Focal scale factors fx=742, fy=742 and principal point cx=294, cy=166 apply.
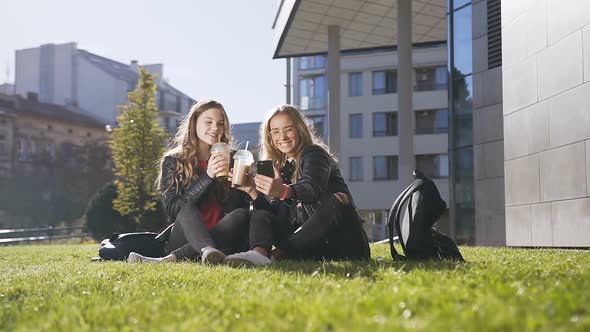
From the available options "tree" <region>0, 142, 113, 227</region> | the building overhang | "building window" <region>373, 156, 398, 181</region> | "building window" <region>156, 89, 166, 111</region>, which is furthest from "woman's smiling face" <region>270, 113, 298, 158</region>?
"building window" <region>156, 89, 166, 111</region>

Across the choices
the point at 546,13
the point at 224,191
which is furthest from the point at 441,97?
the point at 224,191

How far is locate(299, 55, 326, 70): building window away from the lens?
4681 centimetres

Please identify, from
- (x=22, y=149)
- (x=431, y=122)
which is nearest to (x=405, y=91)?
(x=431, y=122)

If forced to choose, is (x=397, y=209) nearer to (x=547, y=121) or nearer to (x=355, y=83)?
(x=547, y=121)

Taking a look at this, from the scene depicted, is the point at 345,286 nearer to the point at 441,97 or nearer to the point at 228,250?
the point at 228,250

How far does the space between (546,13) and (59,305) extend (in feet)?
32.0

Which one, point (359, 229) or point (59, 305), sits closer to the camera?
point (59, 305)

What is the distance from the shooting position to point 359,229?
5945mm

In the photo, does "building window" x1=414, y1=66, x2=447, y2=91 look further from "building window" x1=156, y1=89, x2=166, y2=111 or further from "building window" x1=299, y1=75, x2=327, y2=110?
"building window" x1=156, y1=89, x2=166, y2=111

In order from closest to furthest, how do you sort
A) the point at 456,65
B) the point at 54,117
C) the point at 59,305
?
the point at 59,305
the point at 456,65
the point at 54,117

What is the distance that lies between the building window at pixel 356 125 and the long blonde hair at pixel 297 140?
4070cm

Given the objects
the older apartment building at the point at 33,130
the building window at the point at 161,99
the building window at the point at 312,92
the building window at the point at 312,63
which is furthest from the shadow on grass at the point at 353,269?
the building window at the point at 161,99

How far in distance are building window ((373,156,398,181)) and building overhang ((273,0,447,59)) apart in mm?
21607

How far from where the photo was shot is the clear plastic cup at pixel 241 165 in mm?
5551
